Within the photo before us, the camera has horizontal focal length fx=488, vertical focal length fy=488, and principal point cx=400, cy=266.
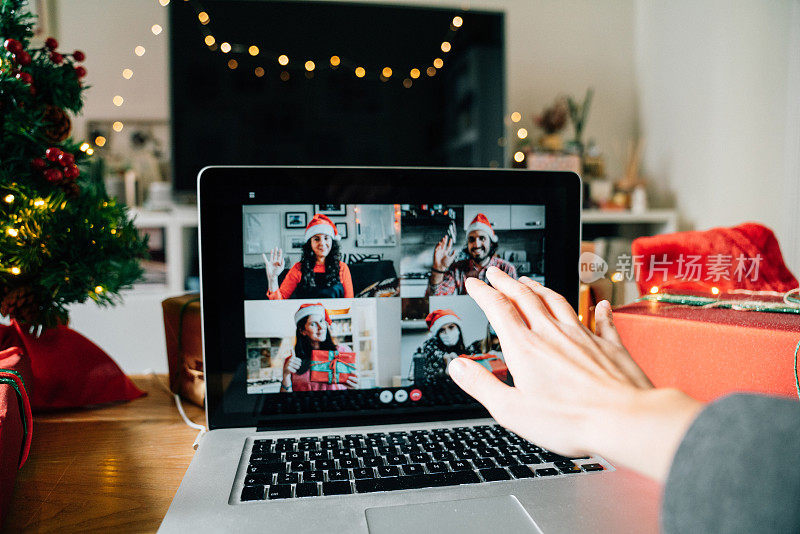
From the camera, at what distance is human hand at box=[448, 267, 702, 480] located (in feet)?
0.93

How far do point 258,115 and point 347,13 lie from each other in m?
0.69

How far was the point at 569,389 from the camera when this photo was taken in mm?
331

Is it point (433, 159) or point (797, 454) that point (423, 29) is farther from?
point (797, 454)

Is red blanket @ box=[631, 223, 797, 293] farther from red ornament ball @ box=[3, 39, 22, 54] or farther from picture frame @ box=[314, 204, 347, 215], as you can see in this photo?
red ornament ball @ box=[3, 39, 22, 54]

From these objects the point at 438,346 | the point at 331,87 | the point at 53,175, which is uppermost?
the point at 331,87

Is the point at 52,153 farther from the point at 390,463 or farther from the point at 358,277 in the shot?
the point at 390,463

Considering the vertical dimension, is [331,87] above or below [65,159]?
above

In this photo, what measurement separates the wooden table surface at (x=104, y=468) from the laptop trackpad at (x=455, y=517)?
7.6 inches

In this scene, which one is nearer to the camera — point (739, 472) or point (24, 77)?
point (739, 472)

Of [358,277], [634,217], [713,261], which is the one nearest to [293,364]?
[358,277]

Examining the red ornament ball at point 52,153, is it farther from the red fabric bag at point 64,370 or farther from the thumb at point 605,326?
the thumb at point 605,326

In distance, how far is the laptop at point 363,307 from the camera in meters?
0.51

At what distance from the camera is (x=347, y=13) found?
246cm

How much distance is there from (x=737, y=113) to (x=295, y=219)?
7.89ft
